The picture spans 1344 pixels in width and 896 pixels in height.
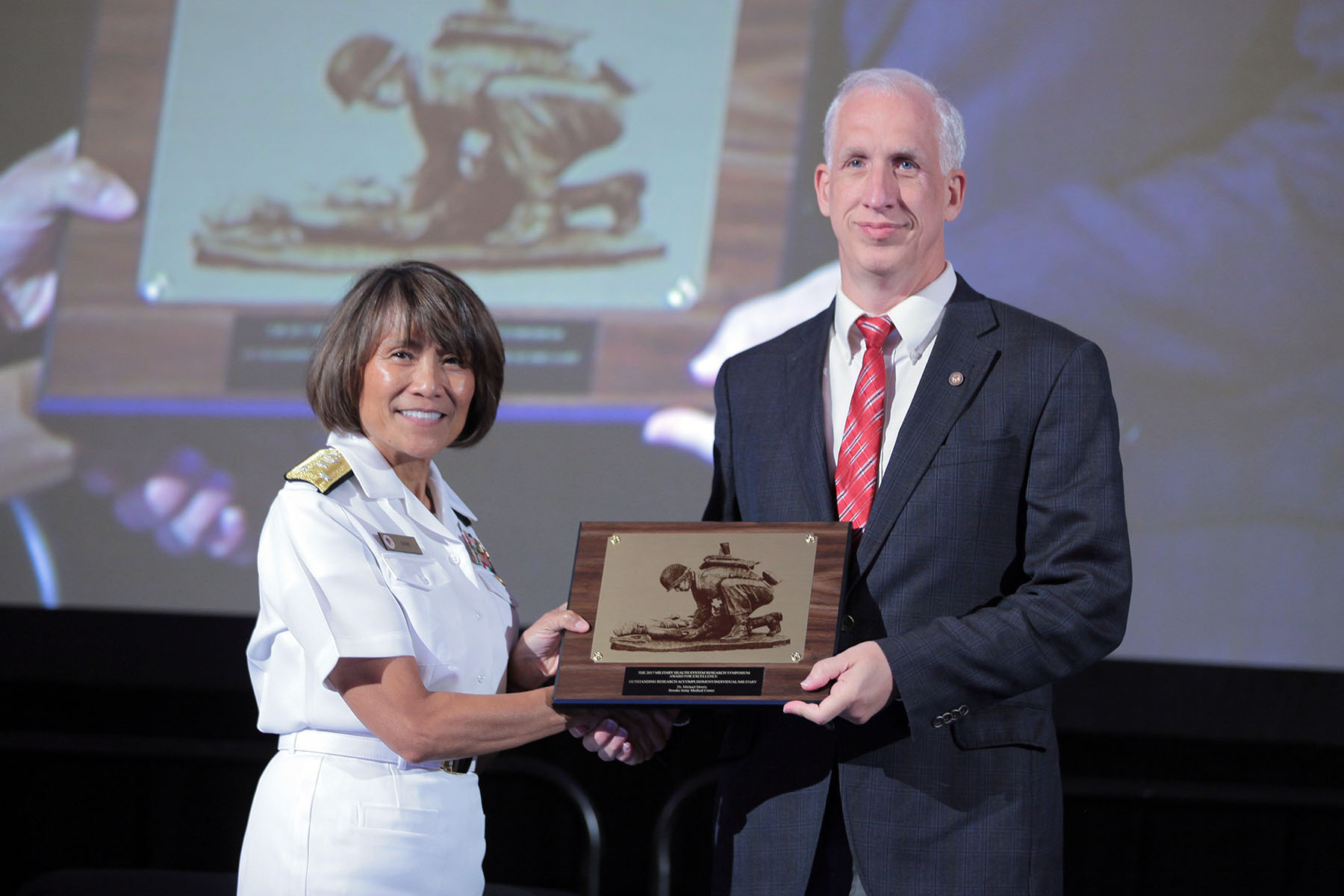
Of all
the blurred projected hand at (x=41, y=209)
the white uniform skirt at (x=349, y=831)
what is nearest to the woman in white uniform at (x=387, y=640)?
the white uniform skirt at (x=349, y=831)

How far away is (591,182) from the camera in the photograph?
12.1 feet

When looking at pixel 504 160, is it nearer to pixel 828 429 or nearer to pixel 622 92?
pixel 622 92

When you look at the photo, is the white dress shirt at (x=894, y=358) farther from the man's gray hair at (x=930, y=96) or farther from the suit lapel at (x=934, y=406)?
the man's gray hair at (x=930, y=96)

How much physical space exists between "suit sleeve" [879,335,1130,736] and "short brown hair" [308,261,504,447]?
2.61ft

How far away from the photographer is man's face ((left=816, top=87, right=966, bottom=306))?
1889 mm

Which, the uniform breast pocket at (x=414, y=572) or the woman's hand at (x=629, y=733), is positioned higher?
the uniform breast pocket at (x=414, y=572)

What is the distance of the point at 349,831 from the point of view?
172 cm

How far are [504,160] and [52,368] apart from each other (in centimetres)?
152

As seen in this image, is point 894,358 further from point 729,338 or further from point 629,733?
point 729,338

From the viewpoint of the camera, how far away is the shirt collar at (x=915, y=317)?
1903mm

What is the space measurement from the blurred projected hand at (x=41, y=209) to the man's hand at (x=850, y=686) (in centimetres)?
307

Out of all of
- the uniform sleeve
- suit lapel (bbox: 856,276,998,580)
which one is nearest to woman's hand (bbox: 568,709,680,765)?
the uniform sleeve

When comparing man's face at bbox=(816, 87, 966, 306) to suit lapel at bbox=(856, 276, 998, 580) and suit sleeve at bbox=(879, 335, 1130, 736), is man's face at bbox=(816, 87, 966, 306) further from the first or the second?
suit sleeve at bbox=(879, 335, 1130, 736)

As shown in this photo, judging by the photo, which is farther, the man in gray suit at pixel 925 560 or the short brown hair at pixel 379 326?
the short brown hair at pixel 379 326
